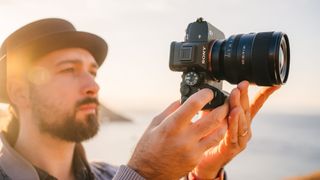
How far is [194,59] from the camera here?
86.7 inches

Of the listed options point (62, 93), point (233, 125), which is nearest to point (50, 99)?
point (62, 93)

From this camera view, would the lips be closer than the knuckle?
No

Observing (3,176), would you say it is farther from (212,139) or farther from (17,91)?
(212,139)

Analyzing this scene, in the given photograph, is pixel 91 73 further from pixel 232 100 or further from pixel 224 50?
pixel 232 100

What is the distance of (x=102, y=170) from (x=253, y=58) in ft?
5.21

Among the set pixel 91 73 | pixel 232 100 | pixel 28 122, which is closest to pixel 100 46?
pixel 91 73

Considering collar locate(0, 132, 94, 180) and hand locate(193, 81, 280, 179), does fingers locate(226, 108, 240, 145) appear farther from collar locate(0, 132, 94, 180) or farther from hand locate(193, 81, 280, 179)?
collar locate(0, 132, 94, 180)

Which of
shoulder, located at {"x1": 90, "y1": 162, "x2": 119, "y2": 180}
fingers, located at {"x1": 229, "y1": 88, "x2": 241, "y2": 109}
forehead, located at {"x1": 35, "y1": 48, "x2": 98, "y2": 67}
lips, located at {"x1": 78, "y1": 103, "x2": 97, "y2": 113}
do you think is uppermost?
fingers, located at {"x1": 229, "y1": 88, "x2": 241, "y2": 109}

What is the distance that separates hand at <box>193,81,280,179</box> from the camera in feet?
6.49

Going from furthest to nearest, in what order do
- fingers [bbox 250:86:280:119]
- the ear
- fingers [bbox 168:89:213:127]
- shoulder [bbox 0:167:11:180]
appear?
the ear, shoulder [bbox 0:167:11:180], fingers [bbox 250:86:280:119], fingers [bbox 168:89:213:127]

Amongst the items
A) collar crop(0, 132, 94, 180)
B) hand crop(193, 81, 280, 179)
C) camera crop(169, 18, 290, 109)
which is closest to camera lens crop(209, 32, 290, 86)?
camera crop(169, 18, 290, 109)

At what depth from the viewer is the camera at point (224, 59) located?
2068mm

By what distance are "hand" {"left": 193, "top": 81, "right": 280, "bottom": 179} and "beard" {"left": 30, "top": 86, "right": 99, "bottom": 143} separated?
2.94 ft

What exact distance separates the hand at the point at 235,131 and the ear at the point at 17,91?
140 cm
